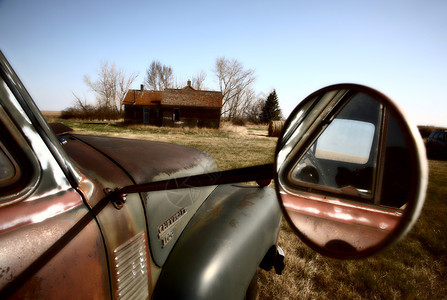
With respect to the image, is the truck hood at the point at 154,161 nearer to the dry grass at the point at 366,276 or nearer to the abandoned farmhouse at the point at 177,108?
the dry grass at the point at 366,276

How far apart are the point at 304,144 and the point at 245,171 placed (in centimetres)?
100

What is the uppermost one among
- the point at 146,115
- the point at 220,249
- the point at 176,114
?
the point at 176,114

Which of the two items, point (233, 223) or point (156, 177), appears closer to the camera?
point (156, 177)

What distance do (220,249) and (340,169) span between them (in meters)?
1.14

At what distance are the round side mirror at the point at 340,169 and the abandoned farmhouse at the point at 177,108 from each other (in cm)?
2498

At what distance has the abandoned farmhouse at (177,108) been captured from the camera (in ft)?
87.7

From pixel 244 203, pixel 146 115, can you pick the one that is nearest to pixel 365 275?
pixel 244 203

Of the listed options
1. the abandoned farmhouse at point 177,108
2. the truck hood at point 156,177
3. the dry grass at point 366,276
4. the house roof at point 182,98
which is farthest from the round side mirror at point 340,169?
the house roof at point 182,98

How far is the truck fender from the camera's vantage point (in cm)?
126

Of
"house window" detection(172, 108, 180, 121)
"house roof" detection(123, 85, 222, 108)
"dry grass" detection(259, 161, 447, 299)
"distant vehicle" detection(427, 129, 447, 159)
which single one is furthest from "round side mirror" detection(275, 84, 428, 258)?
"house window" detection(172, 108, 180, 121)

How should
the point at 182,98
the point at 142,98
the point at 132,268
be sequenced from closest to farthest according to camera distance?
the point at 132,268, the point at 182,98, the point at 142,98

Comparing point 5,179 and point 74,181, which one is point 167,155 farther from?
point 5,179

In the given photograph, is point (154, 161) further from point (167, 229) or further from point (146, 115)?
point (146, 115)

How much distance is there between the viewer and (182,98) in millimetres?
28125
